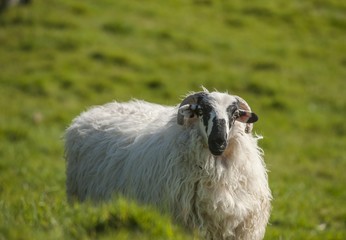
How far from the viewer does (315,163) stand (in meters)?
10.7

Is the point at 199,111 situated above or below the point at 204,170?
above

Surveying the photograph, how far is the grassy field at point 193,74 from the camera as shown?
9008 mm

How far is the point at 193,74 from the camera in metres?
13.8

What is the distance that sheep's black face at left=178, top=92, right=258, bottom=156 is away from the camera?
15.2ft

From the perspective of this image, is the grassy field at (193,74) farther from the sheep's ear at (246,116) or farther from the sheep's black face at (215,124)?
the sheep's black face at (215,124)

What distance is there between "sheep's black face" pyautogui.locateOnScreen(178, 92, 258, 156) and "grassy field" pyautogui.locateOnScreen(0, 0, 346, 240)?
1.27m

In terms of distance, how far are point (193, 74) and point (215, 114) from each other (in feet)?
30.0

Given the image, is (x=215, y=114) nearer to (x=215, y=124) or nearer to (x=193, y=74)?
(x=215, y=124)

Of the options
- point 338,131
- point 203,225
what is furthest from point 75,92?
point 203,225

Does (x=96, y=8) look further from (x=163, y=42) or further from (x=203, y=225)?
(x=203, y=225)

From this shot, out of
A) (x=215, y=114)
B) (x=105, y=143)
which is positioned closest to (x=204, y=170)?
(x=215, y=114)

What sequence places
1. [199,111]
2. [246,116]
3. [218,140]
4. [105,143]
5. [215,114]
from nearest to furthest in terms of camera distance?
[218,140] < [215,114] < [199,111] < [246,116] < [105,143]

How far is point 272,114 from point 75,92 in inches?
161

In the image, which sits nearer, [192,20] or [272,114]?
[272,114]
